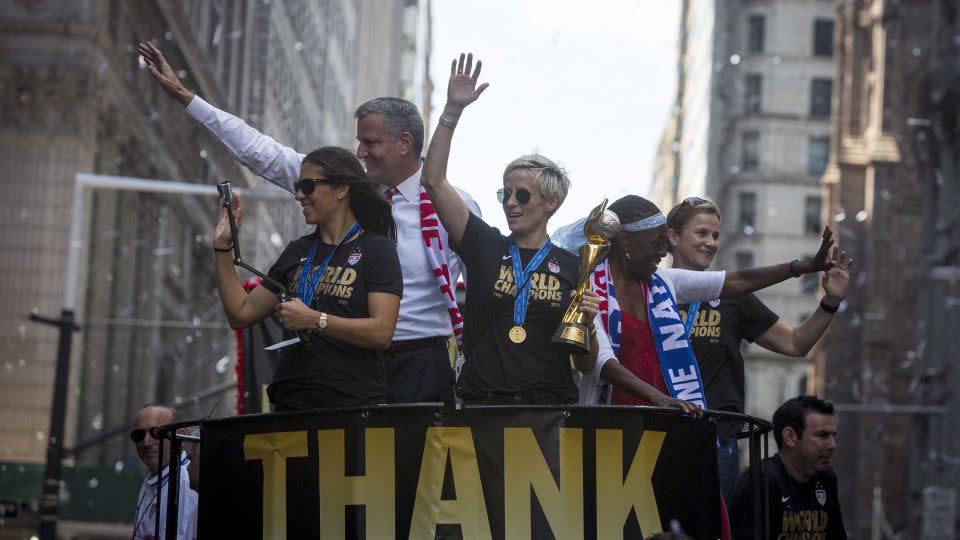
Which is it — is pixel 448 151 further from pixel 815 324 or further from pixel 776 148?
pixel 776 148

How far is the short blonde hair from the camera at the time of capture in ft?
23.8


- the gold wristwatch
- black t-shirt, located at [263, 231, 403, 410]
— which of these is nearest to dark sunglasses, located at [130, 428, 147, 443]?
black t-shirt, located at [263, 231, 403, 410]

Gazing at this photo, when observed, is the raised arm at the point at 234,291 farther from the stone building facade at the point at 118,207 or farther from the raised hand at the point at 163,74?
the stone building facade at the point at 118,207

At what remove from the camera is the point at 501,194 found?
→ 7.36m

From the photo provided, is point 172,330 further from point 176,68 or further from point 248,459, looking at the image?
point 248,459

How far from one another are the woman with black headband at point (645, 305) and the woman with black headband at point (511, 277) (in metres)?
0.49

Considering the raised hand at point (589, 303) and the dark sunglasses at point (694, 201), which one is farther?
the dark sunglasses at point (694, 201)

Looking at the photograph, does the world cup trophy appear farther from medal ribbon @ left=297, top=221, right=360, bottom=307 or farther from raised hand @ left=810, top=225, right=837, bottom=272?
raised hand @ left=810, top=225, right=837, bottom=272

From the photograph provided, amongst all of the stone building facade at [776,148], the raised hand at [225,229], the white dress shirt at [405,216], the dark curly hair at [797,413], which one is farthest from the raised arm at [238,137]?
the stone building facade at [776,148]

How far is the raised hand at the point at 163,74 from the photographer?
773cm

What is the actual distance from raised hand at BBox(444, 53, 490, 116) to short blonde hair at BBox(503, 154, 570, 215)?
1.05 ft

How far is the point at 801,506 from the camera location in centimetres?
820

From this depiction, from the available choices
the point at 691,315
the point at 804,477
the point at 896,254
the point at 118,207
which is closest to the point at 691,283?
the point at 691,315

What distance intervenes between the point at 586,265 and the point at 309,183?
3.76ft
